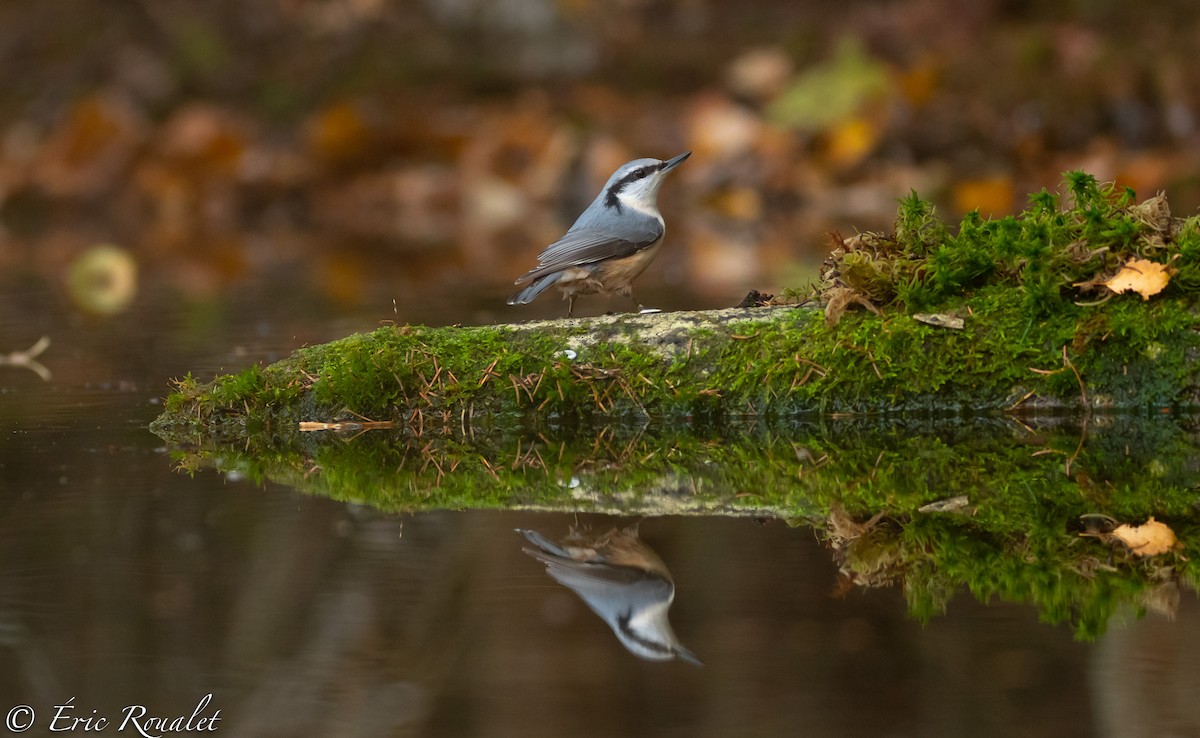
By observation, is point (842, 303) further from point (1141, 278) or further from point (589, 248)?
point (589, 248)

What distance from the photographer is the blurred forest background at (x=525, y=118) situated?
1555cm

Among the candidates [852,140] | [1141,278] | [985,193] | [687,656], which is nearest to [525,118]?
[852,140]

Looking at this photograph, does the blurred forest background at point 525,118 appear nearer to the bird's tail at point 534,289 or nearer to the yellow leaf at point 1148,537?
the bird's tail at point 534,289

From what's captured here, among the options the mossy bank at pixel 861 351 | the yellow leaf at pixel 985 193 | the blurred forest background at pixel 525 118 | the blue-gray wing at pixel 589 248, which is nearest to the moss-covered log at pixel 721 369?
the mossy bank at pixel 861 351

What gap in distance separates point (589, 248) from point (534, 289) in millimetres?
293

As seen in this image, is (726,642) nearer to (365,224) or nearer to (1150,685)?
(1150,685)

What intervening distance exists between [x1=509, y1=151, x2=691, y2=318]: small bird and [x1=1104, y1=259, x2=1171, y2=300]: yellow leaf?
6.28ft

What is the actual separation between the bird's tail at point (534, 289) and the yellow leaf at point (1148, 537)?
2768mm

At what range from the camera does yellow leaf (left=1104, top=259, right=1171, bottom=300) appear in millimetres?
5082

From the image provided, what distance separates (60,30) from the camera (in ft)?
72.0

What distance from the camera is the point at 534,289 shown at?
19.9ft

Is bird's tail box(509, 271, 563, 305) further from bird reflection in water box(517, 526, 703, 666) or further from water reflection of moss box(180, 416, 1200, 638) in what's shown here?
bird reflection in water box(517, 526, 703, 666)

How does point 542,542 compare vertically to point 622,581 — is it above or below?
above

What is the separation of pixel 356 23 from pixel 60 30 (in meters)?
4.51
